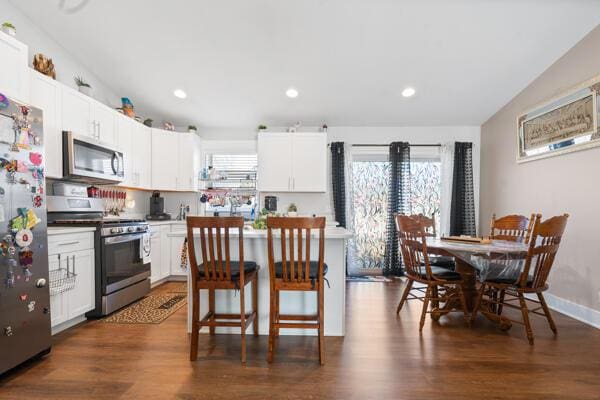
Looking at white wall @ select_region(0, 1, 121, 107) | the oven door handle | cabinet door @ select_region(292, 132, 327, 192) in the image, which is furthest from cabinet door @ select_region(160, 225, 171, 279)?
cabinet door @ select_region(292, 132, 327, 192)

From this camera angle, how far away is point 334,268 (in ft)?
8.34

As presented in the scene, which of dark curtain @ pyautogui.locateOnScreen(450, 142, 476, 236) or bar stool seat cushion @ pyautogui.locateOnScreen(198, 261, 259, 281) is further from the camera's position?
dark curtain @ pyautogui.locateOnScreen(450, 142, 476, 236)

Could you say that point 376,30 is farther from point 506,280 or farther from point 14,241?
point 14,241

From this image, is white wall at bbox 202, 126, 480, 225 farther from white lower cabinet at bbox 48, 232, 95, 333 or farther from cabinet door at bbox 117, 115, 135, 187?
white lower cabinet at bbox 48, 232, 95, 333

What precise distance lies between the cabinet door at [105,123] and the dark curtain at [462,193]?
192 inches

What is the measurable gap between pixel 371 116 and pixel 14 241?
427cm

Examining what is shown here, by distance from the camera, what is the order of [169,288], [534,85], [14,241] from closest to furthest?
1. [14,241]
2. [534,85]
3. [169,288]

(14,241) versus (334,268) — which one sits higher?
(14,241)

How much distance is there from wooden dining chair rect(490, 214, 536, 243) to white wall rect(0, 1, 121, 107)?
5106 mm

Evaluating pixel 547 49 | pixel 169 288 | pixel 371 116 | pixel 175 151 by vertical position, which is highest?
pixel 547 49

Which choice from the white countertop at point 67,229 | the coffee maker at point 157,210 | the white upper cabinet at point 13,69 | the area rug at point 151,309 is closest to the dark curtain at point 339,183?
the area rug at point 151,309

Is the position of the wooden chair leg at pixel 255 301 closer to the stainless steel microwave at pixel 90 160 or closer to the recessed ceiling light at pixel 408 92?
the stainless steel microwave at pixel 90 160

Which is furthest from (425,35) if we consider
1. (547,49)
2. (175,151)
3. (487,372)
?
(175,151)

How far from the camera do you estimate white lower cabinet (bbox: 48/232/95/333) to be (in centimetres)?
247
